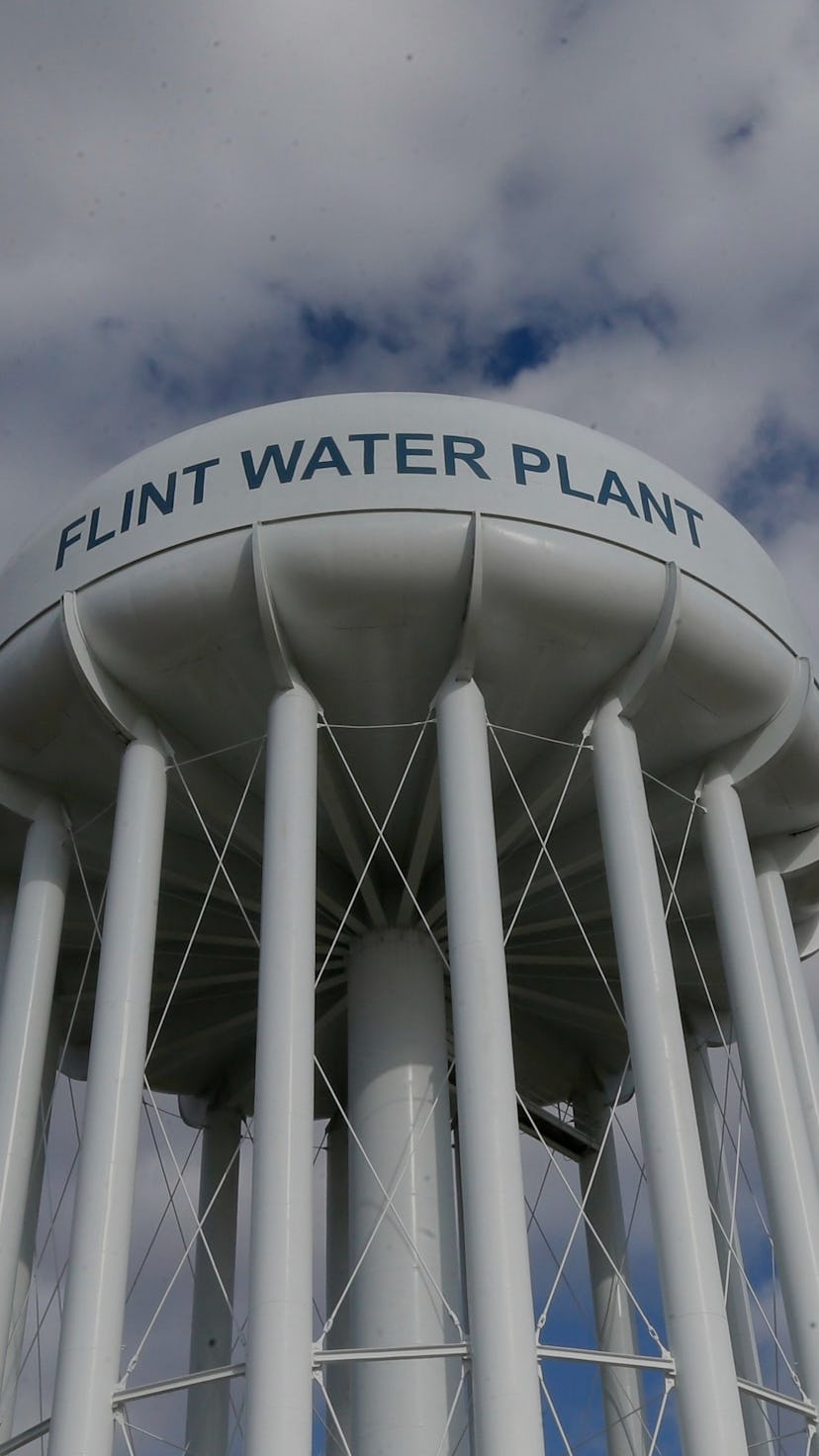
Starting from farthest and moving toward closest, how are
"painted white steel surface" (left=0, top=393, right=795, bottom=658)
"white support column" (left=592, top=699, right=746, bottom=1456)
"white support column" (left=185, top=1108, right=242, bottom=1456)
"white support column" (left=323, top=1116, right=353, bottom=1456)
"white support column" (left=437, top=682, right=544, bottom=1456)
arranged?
"white support column" (left=323, top=1116, right=353, bottom=1456), "white support column" (left=185, top=1108, right=242, bottom=1456), "painted white steel surface" (left=0, top=393, right=795, bottom=658), "white support column" (left=592, top=699, right=746, bottom=1456), "white support column" (left=437, top=682, right=544, bottom=1456)

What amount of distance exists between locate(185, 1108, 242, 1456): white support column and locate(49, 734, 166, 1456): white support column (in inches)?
192

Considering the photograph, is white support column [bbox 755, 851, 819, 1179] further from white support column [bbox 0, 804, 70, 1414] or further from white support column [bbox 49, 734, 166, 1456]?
white support column [bbox 0, 804, 70, 1414]

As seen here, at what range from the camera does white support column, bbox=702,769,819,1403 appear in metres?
11.3

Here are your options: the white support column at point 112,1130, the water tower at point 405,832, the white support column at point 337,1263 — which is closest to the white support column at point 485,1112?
the water tower at point 405,832

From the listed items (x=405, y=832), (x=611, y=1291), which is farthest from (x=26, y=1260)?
(x=611, y=1291)

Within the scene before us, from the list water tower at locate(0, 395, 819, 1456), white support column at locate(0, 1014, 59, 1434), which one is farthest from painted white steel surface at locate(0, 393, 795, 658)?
white support column at locate(0, 1014, 59, 1434)

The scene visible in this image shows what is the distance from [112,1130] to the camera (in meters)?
10.5

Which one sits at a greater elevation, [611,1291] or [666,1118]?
[611,1291]

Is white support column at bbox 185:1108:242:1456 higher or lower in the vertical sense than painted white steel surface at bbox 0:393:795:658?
lower

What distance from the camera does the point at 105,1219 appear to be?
1015cm

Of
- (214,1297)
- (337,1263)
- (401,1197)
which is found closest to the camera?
(401,1197)

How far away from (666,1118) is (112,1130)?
405cm

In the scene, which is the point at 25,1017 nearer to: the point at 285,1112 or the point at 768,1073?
the point at 285,1112

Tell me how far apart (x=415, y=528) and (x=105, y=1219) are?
570cm
